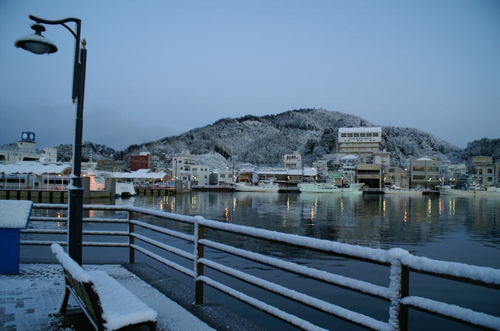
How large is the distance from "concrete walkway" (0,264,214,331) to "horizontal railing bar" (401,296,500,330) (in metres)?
2.80

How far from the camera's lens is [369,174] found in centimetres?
12706

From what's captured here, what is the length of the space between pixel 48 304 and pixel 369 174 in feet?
421

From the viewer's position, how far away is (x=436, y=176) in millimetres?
125125

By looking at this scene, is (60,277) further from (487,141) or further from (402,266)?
(487,141)

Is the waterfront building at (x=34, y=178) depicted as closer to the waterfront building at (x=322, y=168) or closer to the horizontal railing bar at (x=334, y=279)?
the horizontal railing bar at (x=334, y=279)

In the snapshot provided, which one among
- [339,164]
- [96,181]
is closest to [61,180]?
[96,181]

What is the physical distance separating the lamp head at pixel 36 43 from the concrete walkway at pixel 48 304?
3822mm

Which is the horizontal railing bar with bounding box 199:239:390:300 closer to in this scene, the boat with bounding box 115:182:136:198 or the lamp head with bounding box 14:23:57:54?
the lamp head with bounding box 14:23:57:54

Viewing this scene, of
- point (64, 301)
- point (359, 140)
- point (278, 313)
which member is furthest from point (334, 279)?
point (359, 140)

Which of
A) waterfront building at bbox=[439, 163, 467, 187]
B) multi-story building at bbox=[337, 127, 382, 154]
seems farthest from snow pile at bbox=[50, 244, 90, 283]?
multi-story building at bbox=[337, 127, 382, 154]

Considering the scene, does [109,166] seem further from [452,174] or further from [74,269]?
[74,269]

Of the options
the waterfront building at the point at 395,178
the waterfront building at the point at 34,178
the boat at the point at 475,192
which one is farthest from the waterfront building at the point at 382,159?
the waterfront building at the point at 34,178

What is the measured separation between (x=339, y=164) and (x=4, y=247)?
484ft

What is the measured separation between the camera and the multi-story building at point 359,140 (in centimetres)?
16888
